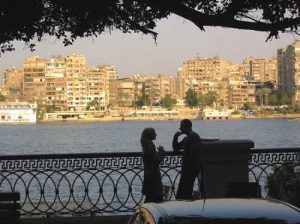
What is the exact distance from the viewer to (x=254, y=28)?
32.4 ft

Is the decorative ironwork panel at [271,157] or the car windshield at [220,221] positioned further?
the decorative ironwork panel at [271,157]

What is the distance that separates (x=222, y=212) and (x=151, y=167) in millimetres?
5325

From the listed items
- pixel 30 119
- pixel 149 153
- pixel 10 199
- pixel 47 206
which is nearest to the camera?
pixel 10 199

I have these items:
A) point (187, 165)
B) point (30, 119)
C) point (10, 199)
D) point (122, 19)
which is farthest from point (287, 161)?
point (30, 119)

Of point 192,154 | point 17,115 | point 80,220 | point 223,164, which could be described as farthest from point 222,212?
point 17,115

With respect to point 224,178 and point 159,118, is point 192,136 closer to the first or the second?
point 224,178

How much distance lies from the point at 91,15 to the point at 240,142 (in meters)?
2.95

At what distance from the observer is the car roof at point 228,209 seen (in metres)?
4.46

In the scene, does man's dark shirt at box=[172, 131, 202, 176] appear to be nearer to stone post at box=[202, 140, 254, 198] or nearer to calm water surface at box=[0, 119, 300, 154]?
stone post at box=[202, 140, 254, 198]

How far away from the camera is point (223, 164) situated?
35.2ft

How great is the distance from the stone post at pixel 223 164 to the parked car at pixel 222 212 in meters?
5.73

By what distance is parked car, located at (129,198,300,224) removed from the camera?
4.40 m

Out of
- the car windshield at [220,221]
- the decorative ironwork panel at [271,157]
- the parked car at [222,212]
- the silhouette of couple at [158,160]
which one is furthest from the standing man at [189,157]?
the car windshield at [220,221]

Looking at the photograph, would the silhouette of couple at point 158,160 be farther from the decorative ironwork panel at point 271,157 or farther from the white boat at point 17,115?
the white boat at point 17,115
